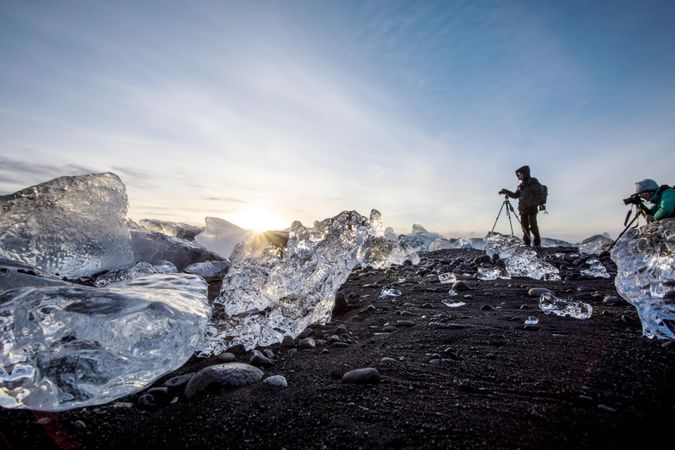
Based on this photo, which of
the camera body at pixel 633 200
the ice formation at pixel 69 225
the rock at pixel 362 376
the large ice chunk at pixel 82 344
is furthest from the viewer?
the camera body at pixel 633 200

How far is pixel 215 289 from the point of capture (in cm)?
523

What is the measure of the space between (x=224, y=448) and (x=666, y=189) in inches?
236

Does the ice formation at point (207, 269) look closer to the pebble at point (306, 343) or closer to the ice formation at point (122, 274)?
the ice formation at point (122, 274)

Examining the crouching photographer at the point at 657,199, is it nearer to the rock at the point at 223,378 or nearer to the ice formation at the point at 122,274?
the rock at the point at 223,378

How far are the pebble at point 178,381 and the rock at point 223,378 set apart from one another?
0.11 metres

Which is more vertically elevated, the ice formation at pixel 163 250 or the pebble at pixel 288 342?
the ice formation at pixel 163 250

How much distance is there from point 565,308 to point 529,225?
773 centimetres

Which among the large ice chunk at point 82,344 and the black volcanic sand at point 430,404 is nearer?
the black volcanic sand at point 430,404

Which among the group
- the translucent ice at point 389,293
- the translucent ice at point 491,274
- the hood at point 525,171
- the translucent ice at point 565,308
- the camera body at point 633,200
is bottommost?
the translucent ice at point 389,293

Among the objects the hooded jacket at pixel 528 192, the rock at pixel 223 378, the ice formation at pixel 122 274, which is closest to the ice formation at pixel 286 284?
the rock at pixel 223 378

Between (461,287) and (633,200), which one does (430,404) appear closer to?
(461,287)

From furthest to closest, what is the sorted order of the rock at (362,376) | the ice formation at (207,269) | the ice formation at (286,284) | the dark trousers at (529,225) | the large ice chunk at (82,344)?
1. the dark trousers at (529,225)
2. the ice formation at (207,269)
3. the ice formation at (286,284)
4. the rock at (362,376)
5. the large ice chunk at (82,344)

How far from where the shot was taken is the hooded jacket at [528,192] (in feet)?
31.2

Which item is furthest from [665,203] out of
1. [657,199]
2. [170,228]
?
[170,228]
